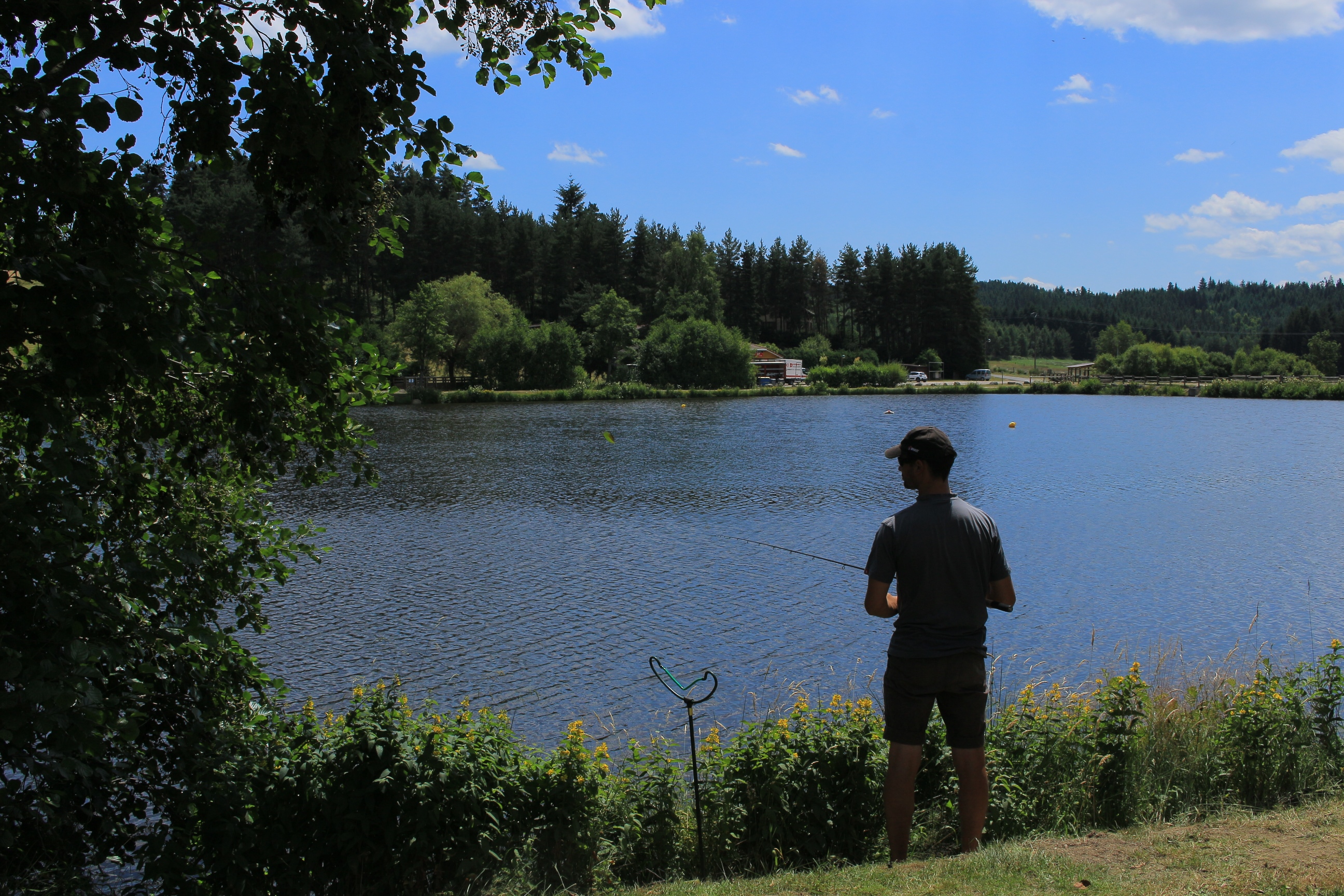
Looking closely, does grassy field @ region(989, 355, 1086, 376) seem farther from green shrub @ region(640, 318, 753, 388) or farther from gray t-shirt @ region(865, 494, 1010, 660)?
gray t-shirt @ region(865, 494, 1010, 660)

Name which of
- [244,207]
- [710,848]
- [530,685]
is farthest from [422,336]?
[710,848]

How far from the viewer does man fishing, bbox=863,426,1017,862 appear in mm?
4473

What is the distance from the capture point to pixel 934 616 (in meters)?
4.48

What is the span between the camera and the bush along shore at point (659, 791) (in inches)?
192

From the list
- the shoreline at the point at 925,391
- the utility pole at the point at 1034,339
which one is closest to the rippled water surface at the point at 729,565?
the shoreline at the point at 925,391

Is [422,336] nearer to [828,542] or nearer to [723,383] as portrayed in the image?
[723,383]

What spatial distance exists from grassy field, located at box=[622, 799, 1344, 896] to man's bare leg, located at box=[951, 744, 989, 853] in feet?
0.37

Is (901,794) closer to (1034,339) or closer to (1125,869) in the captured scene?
(1125,869)

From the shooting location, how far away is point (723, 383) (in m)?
84.3

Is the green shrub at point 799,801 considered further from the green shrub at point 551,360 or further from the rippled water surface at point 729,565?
the green shrub at point 551,360

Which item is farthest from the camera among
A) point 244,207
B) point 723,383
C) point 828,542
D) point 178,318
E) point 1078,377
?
A: point 1078,377

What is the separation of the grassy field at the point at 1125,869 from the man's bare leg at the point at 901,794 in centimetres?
14

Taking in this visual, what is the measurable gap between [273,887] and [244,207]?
6205 centimetres

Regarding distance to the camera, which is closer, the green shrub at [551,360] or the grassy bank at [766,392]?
the grassy bank at [766,392]
